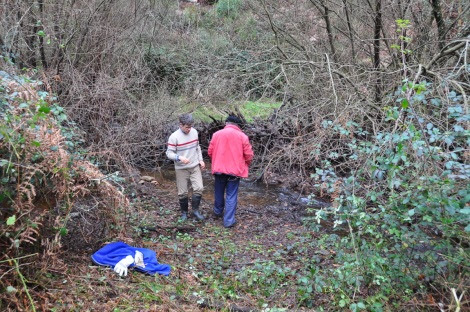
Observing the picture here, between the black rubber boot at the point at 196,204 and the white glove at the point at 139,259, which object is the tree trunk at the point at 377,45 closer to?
the black rubber boot at the point at 196,204

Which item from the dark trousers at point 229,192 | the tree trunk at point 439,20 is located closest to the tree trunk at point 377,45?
the tree trunk at point 439,20

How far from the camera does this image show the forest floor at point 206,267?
13.4ft

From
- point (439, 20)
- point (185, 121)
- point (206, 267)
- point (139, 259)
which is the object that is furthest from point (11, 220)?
point (439, 20)

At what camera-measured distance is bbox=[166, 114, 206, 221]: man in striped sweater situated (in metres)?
6.79

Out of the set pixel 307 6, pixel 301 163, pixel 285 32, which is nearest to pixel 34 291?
pixel 301 163

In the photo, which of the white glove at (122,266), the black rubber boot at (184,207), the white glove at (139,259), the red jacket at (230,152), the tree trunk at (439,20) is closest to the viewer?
the white glove at (122,266)

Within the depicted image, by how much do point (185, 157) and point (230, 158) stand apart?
729 mm

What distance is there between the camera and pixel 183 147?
6895 millimetres

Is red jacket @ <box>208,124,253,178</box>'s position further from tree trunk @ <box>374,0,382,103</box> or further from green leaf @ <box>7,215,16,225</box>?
green leaf @ <box>7,215,16,225</box>

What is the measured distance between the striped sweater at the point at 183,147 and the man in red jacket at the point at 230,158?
0.33 metres

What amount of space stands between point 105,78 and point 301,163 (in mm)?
4868

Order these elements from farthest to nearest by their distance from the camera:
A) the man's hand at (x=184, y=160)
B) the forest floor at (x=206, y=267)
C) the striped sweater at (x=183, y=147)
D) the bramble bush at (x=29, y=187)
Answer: the striped sweater at (x=183, y=147)
the man's hand at (x=184, y=160)
the forest floor at (x=206, y=267)
the bramble bush at (x=29, y=187)

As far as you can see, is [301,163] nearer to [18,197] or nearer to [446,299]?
[446,299]

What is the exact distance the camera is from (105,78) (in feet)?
32.3
